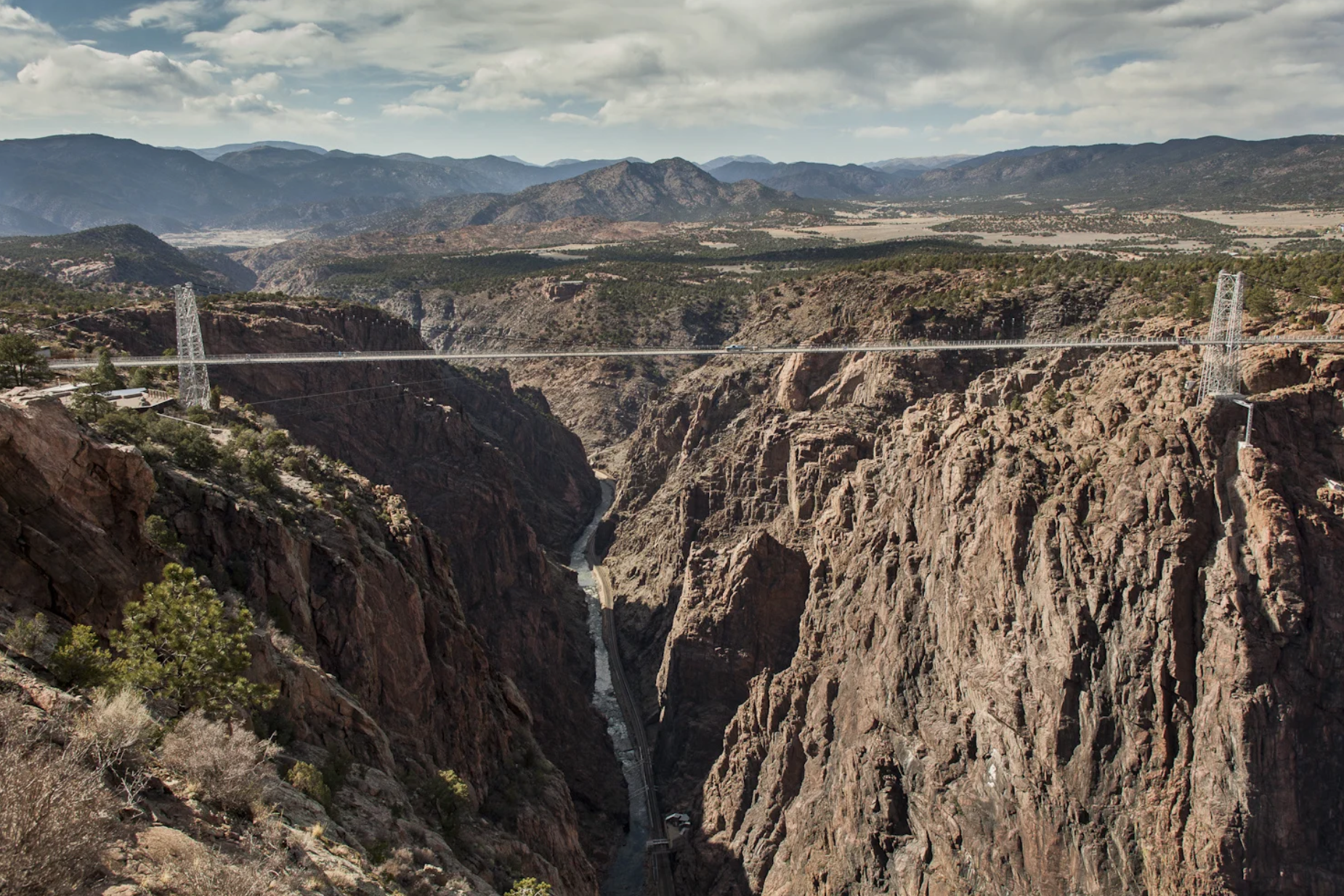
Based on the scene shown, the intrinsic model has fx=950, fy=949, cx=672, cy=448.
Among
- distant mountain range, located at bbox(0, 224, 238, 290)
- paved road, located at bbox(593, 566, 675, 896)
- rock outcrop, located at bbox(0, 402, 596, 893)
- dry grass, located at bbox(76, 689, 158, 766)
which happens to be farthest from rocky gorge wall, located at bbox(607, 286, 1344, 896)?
distant mountain range, located at bbox(0, 224, 238, 290)

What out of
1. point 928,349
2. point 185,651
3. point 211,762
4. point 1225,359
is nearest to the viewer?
point 211,762

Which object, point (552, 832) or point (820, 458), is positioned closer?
point (552, 832)

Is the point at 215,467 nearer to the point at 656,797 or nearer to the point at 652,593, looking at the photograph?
the point at 656,797

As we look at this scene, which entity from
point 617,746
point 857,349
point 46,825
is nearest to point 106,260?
point 617,746

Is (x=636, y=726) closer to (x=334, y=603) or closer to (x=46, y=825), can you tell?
(x=334, y=603)

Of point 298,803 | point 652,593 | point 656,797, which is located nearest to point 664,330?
point 652,593

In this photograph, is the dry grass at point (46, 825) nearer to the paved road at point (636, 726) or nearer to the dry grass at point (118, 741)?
the dry grass at point (118, 741)
